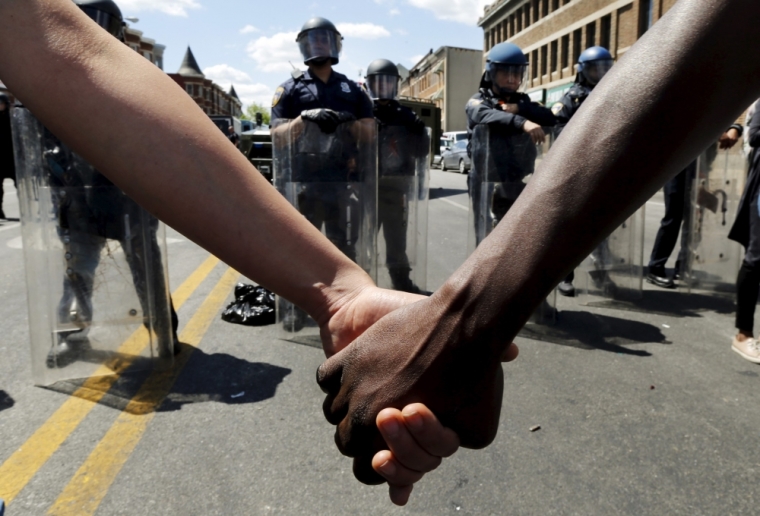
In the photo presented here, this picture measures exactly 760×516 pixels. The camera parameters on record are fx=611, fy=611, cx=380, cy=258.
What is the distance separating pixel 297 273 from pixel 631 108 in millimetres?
675

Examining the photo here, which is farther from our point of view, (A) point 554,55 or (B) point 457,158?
(A) point 554,55

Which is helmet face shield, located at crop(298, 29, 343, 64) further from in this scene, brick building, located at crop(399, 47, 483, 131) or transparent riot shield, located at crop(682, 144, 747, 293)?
brick building, located at crop(399, 47, 483, 131)

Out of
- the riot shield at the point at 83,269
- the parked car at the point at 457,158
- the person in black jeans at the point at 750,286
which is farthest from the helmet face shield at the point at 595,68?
the parked car at the point at 457,158

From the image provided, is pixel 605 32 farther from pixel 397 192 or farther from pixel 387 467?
pixel 387 467

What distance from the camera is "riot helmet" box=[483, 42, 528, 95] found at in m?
5.58

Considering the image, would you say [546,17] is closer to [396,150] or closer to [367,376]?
[396,150]

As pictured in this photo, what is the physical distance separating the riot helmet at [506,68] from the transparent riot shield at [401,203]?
940 millimetres

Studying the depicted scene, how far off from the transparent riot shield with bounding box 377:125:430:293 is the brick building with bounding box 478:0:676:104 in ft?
90.8

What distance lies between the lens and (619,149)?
2.84 ft

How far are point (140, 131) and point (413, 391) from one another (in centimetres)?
66

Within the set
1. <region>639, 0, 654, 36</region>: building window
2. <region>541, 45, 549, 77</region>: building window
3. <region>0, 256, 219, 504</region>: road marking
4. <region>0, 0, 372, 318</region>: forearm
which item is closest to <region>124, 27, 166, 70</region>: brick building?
<region>541, 45, 549, 77</region>: building window

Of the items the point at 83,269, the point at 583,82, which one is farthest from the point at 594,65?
the point at 83,269

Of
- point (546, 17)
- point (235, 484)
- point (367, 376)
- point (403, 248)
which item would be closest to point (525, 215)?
point (367, 376)

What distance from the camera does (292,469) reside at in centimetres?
260
